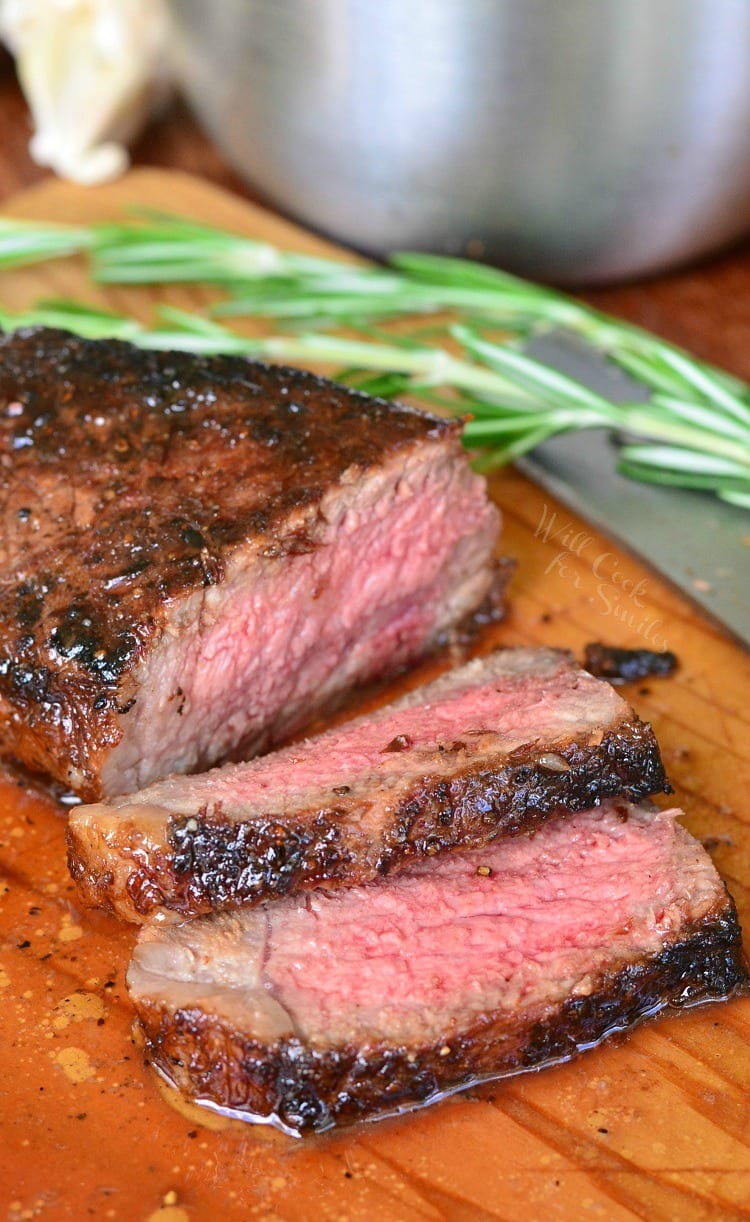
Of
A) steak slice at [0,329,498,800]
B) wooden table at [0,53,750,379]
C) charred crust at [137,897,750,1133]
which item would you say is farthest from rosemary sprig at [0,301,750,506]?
charred crust at [137,897,750,1133]

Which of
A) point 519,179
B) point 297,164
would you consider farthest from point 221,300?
point 519,179

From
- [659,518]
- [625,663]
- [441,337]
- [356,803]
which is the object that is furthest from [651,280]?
[356,803]

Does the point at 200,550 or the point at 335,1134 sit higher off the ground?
the point at 200,550

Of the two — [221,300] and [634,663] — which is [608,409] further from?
[221,300]

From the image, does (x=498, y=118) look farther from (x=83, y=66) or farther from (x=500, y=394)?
(x=83, y=66)

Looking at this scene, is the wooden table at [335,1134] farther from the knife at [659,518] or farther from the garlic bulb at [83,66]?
the garlic bulb at [83,66]
